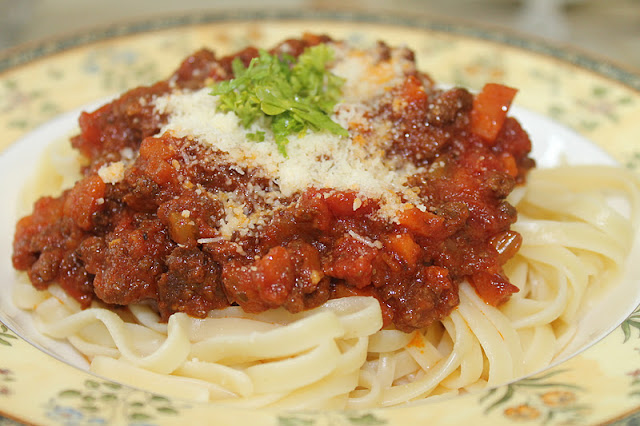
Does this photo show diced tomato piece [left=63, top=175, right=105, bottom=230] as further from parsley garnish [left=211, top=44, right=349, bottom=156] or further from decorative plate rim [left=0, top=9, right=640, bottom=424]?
decorative plate rim [left=0, top=9, right=640, bottom=424]

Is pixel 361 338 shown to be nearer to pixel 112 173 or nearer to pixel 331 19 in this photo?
pixel 112 173

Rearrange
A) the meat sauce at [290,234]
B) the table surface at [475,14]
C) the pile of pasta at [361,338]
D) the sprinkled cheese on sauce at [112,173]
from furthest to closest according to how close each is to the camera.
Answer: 1. the table surface at [475,14]
2. the sprinkled cheese on sauce at [112,173]
3. the pile of pasta at [361,338]
4. the meat sauce at [290,234]

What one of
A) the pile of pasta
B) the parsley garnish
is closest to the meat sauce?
the pile of pasta

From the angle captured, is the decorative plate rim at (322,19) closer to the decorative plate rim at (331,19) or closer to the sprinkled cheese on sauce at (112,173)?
the decorative plate rim at (331,19)

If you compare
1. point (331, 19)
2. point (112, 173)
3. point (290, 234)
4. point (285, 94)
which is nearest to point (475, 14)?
point (331, 19)

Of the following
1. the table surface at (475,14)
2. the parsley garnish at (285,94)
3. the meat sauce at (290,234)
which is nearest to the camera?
the meat sauce at (290,234)

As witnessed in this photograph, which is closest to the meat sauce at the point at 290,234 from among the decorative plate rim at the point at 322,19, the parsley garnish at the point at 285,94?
the parsley garnish at the point at 285,94

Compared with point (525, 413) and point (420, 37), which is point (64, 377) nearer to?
point (525, 413)
